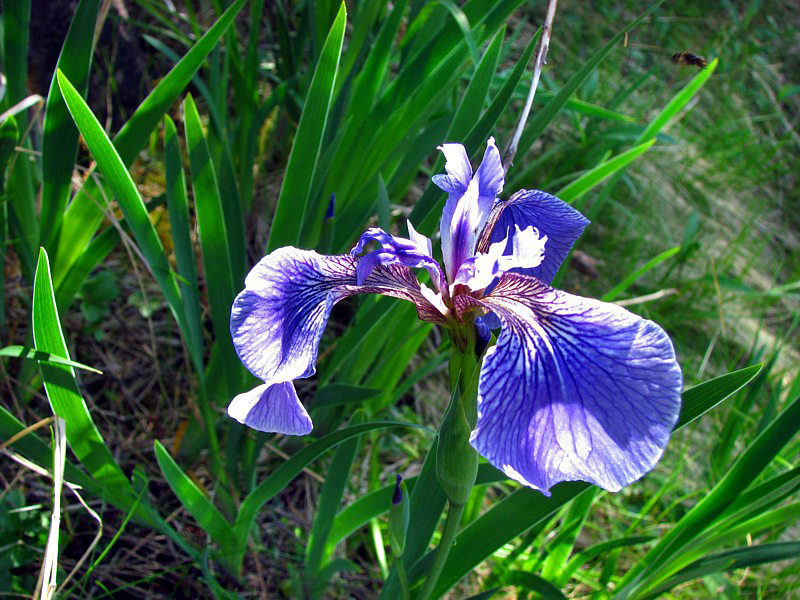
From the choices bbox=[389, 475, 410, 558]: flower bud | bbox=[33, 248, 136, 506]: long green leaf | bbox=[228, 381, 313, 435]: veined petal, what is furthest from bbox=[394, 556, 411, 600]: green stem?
bbox=[33, 248, 136, 506]: long green leaf

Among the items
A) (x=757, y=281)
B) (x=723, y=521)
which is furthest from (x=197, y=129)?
(x=757, y=281)

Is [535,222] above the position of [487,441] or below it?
above

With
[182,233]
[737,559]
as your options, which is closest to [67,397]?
[182,233]

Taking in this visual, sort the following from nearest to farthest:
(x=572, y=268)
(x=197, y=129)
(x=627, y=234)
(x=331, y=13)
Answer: (x=197, y=129) < (x=331, y=13) < (x=572, y=268) < (x=627, y=234)

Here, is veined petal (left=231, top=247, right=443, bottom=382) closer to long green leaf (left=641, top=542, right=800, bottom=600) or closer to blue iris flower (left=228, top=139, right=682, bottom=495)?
blue iris flower (left=228, top=139, right=682, bottom=495)

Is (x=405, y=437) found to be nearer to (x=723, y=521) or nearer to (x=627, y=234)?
(x=723, y=521)

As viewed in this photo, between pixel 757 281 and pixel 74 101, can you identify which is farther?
pixel 757 281

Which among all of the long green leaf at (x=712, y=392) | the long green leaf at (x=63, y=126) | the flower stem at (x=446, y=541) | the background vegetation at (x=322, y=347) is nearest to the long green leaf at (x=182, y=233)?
the background vegetation at (x=322, y=347)

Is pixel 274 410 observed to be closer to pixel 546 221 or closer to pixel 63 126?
pixel 546 221
